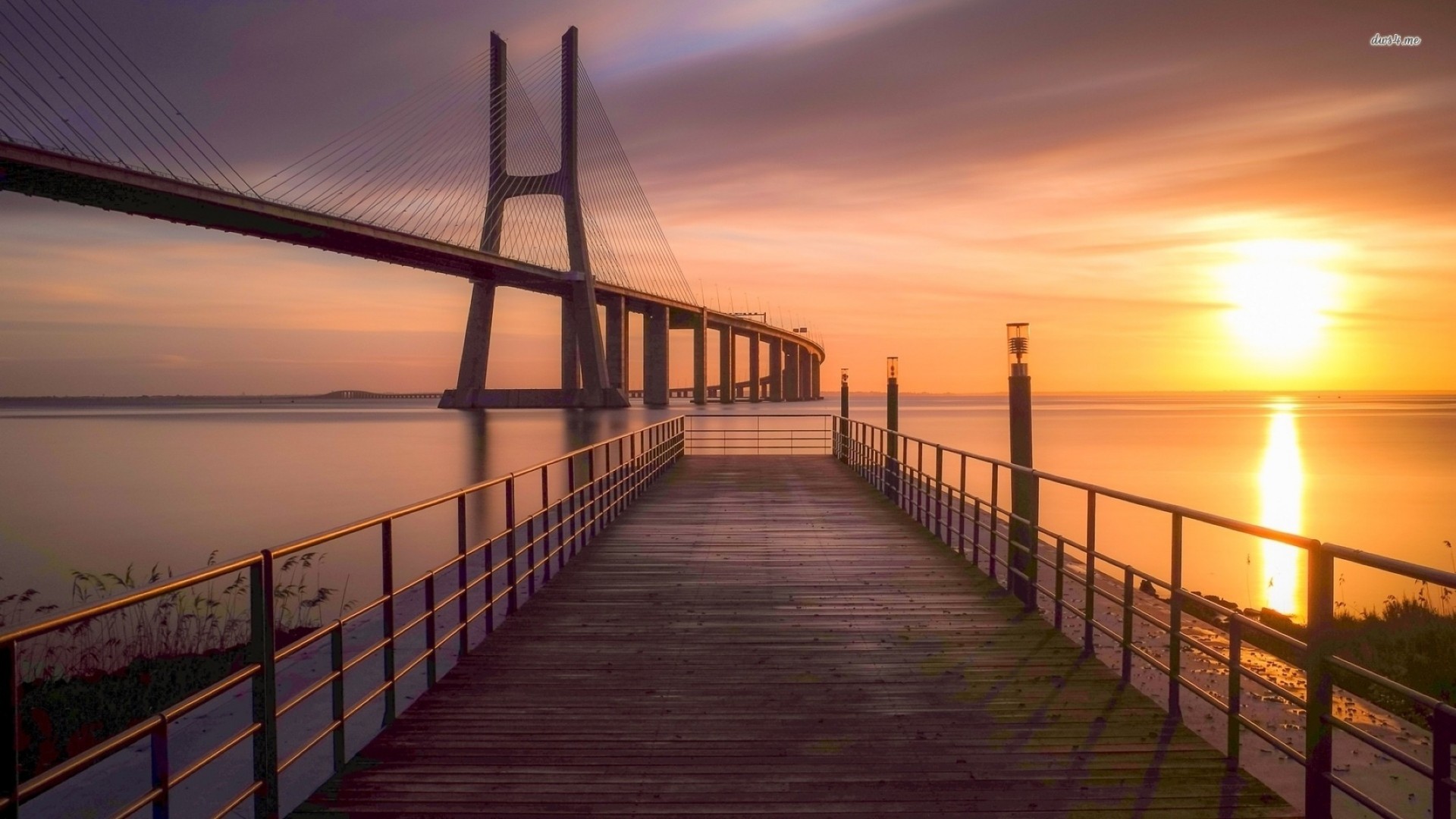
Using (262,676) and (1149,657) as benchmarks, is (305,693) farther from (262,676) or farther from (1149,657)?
(1149,657)

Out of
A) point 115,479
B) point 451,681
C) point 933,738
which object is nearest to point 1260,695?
point 933,738

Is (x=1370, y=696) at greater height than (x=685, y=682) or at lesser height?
lesser

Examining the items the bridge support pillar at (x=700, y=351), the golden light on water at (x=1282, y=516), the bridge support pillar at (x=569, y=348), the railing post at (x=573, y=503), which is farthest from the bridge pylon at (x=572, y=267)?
the railing post at (x=573, y=503)

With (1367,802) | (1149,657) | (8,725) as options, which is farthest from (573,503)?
(8,725)

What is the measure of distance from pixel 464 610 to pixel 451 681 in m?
0.63

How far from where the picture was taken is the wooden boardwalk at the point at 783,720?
167 inches

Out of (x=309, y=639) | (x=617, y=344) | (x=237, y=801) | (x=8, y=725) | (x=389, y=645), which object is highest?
(x=617, y=344)

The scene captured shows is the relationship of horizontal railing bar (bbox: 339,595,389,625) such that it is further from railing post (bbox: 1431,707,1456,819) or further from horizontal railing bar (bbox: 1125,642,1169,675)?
railing post (bbox: 1431,707,1456,819)

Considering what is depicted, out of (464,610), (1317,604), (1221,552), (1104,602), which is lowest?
(1221,552)

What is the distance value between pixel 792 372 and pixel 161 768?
12396 cm

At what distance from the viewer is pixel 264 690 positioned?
389 cm

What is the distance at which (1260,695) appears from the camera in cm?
651

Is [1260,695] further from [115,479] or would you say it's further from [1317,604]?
[115,479]

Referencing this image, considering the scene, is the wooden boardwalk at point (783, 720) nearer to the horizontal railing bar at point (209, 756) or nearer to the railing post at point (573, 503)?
the horizontal railing bar at point (209, 756)
